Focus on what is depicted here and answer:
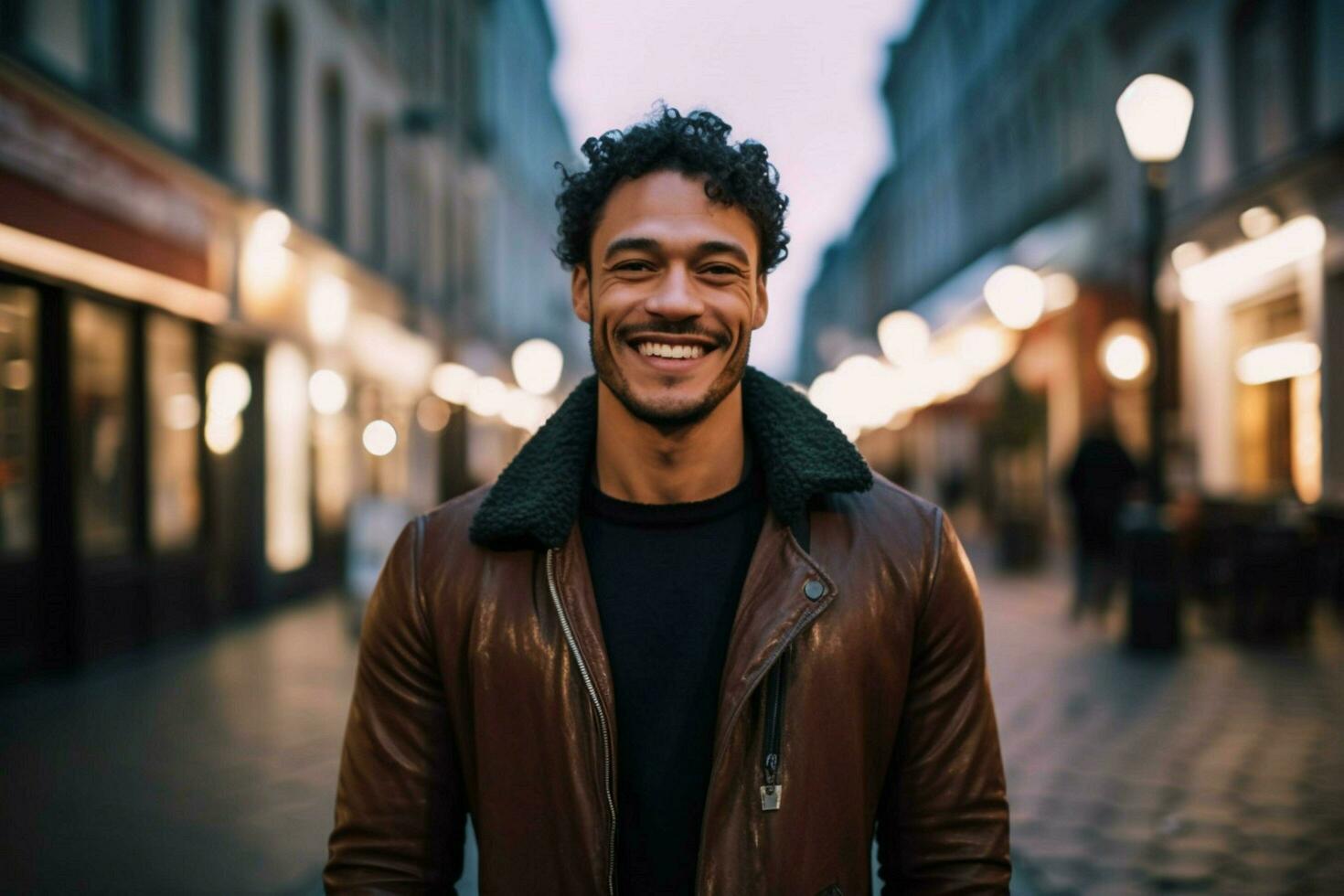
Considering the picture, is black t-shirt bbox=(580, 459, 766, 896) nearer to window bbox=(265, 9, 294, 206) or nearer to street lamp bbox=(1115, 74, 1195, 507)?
street lamp bbox=(1115, 74, 1195, 507)

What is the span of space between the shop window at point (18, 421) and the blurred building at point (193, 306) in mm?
19

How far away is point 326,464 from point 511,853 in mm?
15211

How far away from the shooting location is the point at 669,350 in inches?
88.0

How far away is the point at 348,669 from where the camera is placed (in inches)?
384

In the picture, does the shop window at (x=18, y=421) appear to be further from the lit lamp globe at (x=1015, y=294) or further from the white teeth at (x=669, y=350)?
the lit lamp globe at (x=1015, y=294)

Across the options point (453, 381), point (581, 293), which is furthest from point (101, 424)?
point (453, 381)

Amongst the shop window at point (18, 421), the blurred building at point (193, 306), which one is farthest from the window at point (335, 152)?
the shop window at point (18, 421)

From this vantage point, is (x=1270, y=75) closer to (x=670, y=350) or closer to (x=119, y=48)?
(x=119, y=48)

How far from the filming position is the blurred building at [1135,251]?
47.2 ft

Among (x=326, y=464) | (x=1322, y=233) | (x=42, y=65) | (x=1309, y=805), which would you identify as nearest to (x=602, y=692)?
(x=1309, y=805)

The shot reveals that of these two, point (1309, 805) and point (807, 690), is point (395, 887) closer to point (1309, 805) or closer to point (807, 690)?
point (807, 690)

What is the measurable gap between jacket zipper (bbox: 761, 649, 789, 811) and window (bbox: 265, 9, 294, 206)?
47.8ft

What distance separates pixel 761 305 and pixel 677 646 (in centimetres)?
70

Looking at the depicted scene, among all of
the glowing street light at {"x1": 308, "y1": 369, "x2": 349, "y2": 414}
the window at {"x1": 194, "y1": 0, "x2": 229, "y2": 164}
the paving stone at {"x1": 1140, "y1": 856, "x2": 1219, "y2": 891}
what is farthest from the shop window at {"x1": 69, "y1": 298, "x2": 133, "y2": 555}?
the paving stone at {"x1": 1140, "y1": 856, "x2": 1219, "y2": 891}
